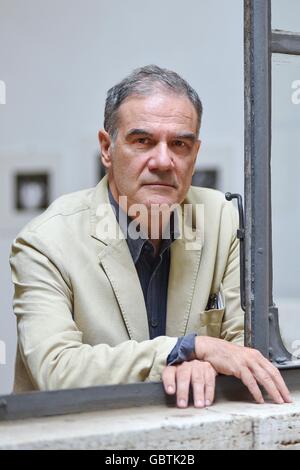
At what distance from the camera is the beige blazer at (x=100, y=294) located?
1.70 meters

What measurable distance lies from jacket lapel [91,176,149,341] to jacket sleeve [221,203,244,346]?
0.23m

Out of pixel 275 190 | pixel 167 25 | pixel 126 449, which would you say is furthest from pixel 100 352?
pixel 167 25

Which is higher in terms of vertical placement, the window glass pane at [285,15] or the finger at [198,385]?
the window glass pane at [285,15]

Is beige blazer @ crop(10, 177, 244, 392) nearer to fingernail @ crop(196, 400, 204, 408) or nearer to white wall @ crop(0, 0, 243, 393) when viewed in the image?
fingernail @ crop(196, 400, 204, 408)

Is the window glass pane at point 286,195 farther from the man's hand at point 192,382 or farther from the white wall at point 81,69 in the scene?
the white wall at point 81,69

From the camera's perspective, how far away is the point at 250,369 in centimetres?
164

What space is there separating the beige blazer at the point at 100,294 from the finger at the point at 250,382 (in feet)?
0.52

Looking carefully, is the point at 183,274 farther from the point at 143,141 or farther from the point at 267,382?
the point at 267,382

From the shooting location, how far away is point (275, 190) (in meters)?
1.81

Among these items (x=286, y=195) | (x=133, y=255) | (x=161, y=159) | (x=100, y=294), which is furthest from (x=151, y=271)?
(x=286, y=195)

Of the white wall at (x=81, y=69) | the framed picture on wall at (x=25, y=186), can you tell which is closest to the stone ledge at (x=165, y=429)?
the white wall at (x=81, y=69)

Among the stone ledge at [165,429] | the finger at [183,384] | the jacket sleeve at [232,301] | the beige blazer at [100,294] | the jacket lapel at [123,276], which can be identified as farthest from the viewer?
the jacket sleeve at [232,301]

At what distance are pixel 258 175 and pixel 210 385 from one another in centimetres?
43

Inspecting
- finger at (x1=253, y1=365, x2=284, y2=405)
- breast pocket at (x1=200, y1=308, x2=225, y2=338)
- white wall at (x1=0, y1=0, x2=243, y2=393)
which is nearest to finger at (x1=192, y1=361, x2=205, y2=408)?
finger at (x1=253, y1=365, x2=284, y2=405)
